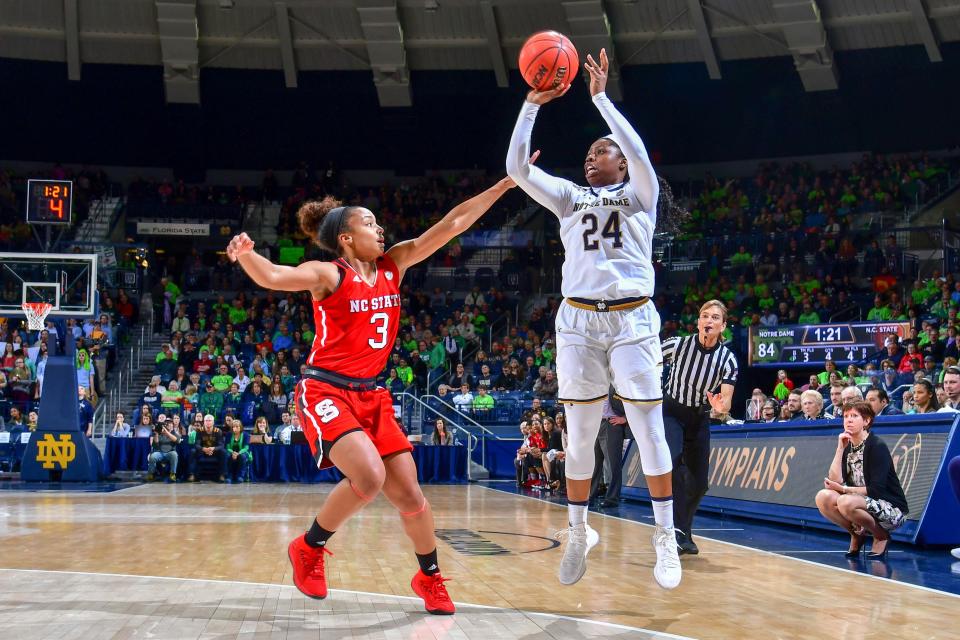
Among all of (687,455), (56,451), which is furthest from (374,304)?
(56,451)

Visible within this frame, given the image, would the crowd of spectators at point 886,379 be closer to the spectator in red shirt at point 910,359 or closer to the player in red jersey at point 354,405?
the spectator in red shirt at point 910,359

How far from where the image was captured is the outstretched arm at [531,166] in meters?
5.42

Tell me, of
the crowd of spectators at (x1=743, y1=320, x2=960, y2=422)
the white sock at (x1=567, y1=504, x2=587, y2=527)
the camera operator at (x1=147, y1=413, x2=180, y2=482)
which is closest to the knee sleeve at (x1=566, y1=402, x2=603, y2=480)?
the white sock at (x1=567, y1=504, x2=587, y2=527)

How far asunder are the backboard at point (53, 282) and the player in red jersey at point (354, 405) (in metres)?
13.9

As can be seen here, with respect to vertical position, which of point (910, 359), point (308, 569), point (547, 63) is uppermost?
point (547, 63)

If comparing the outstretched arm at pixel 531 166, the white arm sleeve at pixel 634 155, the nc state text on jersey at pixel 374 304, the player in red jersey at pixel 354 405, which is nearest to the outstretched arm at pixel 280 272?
the player in red jersey at pixel 354 405

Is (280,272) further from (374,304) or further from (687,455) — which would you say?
(687,455)

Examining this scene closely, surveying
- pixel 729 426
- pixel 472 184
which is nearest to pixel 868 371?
pixel 729 426

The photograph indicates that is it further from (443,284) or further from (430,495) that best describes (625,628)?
(443,284)

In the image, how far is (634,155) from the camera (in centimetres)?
537

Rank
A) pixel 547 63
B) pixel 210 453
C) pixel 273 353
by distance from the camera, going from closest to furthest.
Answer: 1. pixel 547 63
2. pixel 210 453
3. pixel 273 353

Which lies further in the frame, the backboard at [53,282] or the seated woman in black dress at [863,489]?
the backboard at [53,282]

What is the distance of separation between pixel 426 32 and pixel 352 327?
75.6ft

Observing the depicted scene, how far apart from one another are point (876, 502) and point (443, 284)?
2073 centimetres
